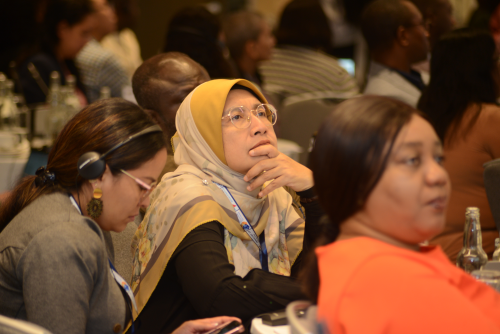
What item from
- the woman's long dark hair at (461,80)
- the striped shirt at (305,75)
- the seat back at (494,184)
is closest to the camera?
the seat back at (494,184)

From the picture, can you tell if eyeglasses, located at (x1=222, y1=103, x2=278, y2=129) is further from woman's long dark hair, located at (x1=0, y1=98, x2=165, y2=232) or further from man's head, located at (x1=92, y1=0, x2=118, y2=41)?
man's head, located at (x1=92, y1=0, x2=118, y2=41)

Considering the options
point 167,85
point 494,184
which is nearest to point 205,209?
point 167,85

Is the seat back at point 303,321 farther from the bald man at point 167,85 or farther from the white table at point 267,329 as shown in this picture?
the bald man at point 167,85

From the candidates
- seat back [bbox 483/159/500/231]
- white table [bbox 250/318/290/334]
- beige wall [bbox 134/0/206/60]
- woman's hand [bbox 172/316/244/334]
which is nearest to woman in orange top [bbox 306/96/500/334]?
white table [bbox 250/318/290/334]

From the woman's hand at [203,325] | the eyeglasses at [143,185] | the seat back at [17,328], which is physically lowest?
the woman's hand at [203,325]

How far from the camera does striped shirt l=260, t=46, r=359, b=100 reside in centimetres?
412

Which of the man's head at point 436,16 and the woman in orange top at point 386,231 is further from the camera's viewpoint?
the man's head at point 436,16

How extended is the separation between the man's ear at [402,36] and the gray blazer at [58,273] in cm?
279

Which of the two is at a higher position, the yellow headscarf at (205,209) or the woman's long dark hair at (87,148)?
the woman's long dark hair at (87,148)

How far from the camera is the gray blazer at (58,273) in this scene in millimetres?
1238

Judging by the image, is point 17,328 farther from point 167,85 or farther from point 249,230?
point 167,85

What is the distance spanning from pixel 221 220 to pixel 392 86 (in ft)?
7.45

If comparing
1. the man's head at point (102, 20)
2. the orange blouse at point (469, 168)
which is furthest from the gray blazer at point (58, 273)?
the man's head at point (102, 20)

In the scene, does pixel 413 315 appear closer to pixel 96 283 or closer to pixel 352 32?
pixel 96 283
